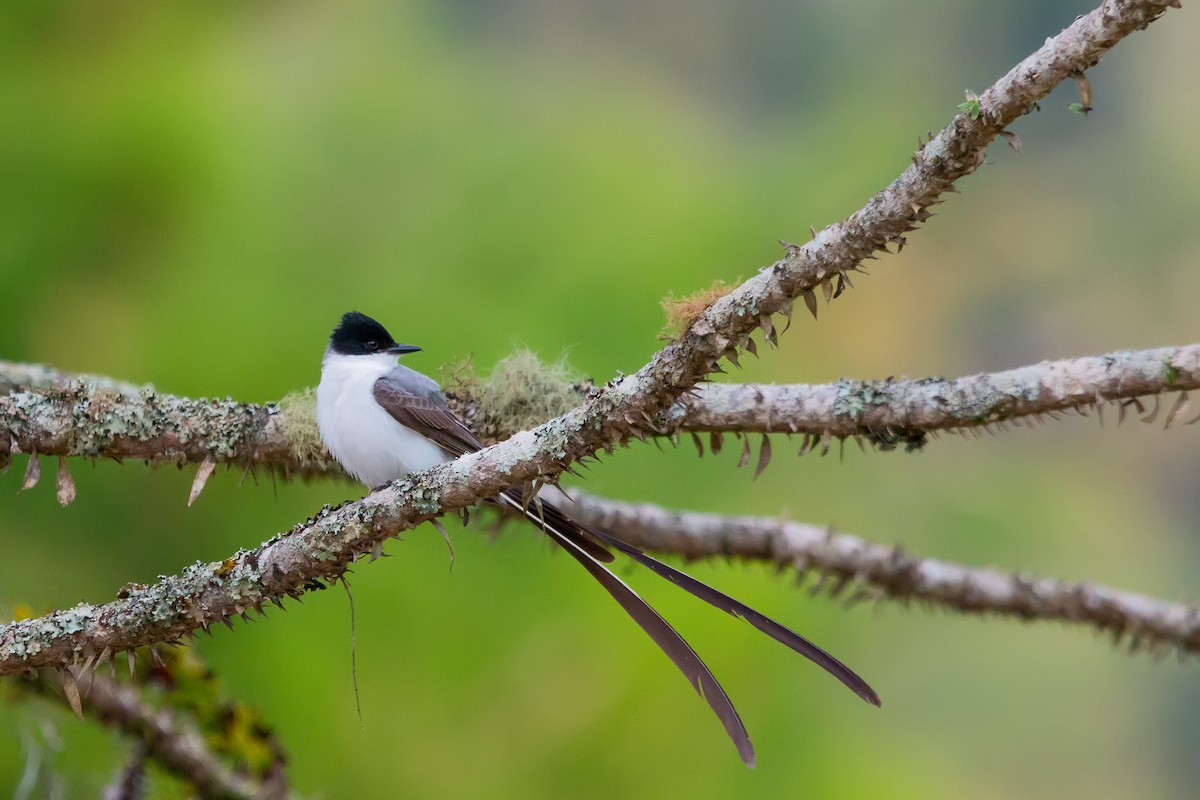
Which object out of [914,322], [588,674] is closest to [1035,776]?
[914,322]

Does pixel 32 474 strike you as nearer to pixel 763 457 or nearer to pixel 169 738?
pixel 169 738

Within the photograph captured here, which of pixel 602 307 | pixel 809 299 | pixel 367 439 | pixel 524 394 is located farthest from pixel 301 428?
pixel 602 307

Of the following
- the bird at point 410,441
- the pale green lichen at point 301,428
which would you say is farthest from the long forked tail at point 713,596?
the pale green lichen at point 301,428

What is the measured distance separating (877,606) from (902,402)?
0.93 metres

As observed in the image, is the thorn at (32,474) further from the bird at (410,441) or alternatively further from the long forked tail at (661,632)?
the long forked tail at (661,632)

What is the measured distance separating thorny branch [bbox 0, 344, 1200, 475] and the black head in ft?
0.63

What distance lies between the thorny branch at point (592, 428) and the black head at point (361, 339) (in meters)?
0.75

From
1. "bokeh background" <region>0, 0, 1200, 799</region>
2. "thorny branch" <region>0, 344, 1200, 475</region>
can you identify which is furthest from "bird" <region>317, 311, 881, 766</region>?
"bokeh background" <region>0, 0, 1200, 799</region>

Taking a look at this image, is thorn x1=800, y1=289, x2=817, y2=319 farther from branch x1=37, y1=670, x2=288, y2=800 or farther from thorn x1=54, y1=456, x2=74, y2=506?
branch x1=37, y1=670, x2=288, y2=800

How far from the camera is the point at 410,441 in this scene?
75.3 inches

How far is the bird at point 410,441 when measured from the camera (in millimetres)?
1489

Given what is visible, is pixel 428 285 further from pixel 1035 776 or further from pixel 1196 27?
pixel 1196 27

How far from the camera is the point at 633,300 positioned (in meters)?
4.65

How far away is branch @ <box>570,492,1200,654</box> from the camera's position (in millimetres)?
2348
